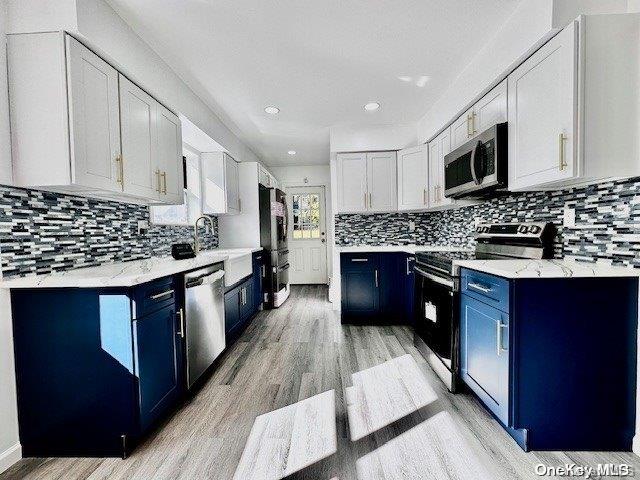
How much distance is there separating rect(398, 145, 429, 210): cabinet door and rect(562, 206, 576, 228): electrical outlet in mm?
1659

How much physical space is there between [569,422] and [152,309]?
2189mm

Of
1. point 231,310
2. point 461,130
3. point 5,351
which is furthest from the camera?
point 231,310

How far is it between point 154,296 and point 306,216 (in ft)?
16.1

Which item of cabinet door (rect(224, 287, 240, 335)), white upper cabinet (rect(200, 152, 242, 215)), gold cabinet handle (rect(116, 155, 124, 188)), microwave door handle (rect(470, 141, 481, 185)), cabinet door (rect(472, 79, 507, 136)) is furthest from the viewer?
white upper cabinet (rect(200, 152, 242, 215))

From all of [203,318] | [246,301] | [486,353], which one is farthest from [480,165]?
[246,301]

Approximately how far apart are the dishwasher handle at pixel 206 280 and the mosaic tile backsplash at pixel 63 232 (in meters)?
0.67

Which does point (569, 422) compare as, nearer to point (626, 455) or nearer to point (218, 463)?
point (626, 455)

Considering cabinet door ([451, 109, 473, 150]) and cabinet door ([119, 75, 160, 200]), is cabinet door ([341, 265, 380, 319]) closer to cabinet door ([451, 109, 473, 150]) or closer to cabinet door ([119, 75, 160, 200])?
cabinet door ([451, 109, 473, 150])

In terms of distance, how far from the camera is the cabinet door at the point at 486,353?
1.61 metres

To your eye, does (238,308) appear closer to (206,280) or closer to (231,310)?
(231,310)

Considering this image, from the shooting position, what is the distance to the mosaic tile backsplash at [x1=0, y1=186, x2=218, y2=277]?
157 centimetres

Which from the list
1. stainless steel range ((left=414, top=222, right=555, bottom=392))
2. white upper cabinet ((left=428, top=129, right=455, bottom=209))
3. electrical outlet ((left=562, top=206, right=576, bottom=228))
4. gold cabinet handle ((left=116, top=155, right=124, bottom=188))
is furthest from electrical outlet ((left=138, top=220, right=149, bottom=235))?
electrical outlet ((left=562, top=206, right=576, bottom=228))

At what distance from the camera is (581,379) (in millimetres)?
1532

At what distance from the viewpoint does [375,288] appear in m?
3.66
